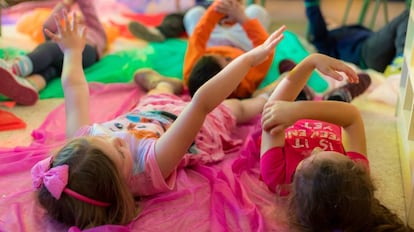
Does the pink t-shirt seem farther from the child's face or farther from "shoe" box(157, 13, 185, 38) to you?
"shoe" box(157, 13, 185, 38)

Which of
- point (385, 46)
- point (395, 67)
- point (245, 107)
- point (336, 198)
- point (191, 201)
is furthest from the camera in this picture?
point (385, 46)

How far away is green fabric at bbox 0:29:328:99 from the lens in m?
1.90

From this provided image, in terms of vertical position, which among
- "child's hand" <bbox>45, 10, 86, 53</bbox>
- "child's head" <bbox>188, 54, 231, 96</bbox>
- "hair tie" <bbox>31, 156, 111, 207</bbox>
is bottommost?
"child's head" <bbox>188, 54, 231, 96</bbox>

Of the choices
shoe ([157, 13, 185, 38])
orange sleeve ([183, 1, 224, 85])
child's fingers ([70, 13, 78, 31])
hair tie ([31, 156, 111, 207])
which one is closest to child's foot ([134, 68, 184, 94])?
orange sleeve ([183, 1, 224, 85])

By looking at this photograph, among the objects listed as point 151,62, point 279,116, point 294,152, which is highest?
point 279,116

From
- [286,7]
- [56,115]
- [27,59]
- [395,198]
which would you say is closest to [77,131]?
[56,115]

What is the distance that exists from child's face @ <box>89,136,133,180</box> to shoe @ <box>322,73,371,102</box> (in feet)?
2.47

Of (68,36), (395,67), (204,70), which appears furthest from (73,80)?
(395,67)

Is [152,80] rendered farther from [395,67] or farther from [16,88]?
[395,67]

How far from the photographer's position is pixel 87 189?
104cm

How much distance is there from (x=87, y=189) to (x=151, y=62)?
1103 millimetres

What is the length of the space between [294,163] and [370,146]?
0.46m

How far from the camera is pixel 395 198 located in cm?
128

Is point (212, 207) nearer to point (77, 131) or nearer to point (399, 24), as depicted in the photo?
point (77, 131)
